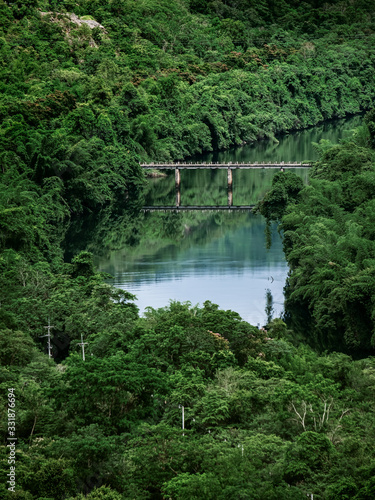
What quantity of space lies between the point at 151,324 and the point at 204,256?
2716 cm

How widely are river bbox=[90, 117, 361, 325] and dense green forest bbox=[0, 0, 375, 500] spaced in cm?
180

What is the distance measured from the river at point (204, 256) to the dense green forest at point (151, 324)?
1796 millimetres

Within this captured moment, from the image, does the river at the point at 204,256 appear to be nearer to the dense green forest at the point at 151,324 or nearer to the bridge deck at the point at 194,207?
the bridge deck at the point at 194,207

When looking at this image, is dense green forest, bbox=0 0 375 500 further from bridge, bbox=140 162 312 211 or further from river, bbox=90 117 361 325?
bridge, bbox=140 162 312 211

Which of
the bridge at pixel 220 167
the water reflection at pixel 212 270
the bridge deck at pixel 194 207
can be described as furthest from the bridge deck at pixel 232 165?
the water reflection at pixel 212 270

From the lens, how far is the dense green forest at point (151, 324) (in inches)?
1006

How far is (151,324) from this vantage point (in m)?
38.7

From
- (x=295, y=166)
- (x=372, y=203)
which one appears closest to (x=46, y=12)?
(x=295, y=166)

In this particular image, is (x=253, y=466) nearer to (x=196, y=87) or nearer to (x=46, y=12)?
(x=196, y=87)

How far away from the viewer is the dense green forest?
25547mm

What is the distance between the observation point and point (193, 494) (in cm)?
2352

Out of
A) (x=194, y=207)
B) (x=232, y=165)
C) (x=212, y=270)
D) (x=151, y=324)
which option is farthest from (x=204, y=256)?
(x=151, y=324)

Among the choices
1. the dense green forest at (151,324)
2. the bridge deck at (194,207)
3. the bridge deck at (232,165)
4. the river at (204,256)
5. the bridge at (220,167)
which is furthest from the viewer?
the bridge deck at (232,165)

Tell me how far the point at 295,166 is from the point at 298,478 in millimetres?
63266
